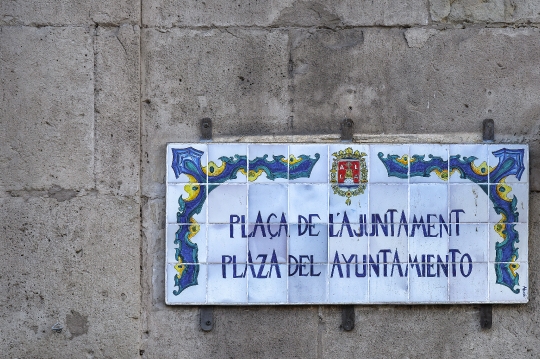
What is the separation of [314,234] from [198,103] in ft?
3.03

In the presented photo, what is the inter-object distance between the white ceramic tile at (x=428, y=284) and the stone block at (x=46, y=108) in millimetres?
1762

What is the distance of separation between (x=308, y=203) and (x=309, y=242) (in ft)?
0.67

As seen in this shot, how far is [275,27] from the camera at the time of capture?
3617 millimetres

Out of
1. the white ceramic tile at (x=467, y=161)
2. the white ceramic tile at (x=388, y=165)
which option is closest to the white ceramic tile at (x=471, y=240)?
the white ceramic tile at (x=467, y=161)

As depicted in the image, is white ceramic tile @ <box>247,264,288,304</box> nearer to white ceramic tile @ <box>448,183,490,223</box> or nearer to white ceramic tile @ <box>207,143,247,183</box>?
white ceramic tile @ <box>207,143,247,183</box>

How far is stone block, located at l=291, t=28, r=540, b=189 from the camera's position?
3623 mm

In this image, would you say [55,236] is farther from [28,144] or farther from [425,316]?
[425,316]

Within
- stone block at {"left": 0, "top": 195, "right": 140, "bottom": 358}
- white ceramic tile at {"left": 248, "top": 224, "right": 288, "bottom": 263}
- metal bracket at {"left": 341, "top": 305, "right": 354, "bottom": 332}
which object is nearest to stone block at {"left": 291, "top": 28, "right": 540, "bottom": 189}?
white ceramic tile at {"left": 248, "top": 224, "right": 288, "bottom": 263}

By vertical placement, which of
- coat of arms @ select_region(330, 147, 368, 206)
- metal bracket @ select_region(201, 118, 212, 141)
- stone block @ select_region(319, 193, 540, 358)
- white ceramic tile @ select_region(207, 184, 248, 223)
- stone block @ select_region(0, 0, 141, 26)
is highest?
stone block @ select_region(0, 0, 141, 26)

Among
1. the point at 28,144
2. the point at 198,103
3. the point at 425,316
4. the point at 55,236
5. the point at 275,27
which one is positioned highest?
the point at 275,27

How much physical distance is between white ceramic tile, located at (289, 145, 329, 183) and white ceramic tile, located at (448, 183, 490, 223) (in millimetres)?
675

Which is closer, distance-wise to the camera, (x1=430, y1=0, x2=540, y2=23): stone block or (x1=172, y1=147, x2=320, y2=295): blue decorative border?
(x1=172, y1=147, x2=320, y2=295): blue decorative border

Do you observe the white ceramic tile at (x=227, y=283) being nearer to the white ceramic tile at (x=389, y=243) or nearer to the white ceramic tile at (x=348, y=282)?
the white ceramic tile at (x=348, y=282)

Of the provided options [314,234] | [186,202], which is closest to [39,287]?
[186,202]
